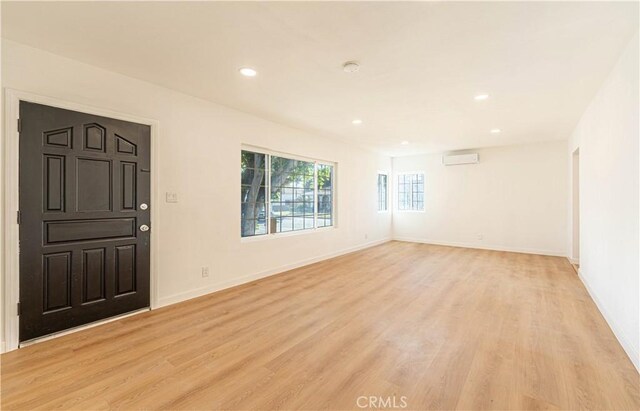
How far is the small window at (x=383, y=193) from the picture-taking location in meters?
7.96

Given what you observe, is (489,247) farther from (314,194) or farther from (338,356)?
(338,356)

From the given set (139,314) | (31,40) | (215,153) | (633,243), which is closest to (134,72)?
(31,40)

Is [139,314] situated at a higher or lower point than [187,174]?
lower

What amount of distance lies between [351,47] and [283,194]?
299 centimetres

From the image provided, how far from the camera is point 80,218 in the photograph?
2.71m

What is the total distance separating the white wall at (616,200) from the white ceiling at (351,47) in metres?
0.27

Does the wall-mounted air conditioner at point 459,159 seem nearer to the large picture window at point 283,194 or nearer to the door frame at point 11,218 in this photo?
the large picture window at point 283,194

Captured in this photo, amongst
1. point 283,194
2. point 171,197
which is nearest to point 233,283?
point 171,197

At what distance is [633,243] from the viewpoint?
2.22 m

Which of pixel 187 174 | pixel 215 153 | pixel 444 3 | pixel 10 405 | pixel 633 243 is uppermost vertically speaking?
pixel 444 3

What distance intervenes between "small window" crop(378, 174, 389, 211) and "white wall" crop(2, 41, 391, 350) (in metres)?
3.59

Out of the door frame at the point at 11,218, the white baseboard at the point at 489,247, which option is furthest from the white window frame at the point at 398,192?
the door frame at the point at 11,218

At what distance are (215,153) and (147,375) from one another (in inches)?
104

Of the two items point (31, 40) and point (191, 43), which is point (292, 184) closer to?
point (191, 43)
